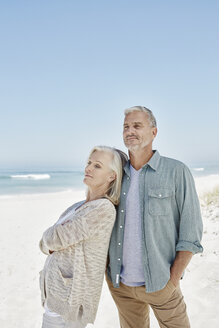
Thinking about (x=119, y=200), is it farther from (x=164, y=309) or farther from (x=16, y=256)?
(x=16, y=256)

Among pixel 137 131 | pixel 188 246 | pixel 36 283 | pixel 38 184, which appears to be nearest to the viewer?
pixel 188 246

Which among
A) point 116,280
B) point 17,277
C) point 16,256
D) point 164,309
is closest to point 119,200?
point 116,280

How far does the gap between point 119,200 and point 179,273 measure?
0.72m

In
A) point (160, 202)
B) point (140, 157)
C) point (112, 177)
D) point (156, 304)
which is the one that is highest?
point (140, 157)

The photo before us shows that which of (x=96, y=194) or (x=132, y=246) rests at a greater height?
(x=96, y=194)

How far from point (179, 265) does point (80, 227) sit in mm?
831

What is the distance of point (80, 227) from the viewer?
2.40 m

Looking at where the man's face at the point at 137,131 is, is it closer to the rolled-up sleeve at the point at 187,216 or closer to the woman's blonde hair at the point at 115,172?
the woman's blonde hair at the point at 115,172

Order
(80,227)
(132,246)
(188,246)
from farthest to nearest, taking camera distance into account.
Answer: (132,246) → (188,246) → (80,227)

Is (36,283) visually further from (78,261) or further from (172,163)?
(172,163)

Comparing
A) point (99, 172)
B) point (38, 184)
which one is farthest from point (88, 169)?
point (38, 184)

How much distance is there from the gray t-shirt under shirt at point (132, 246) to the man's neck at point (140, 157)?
23cm

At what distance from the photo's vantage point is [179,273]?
2.62m

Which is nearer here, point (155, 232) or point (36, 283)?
point (155, 232)
